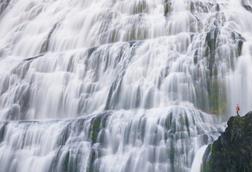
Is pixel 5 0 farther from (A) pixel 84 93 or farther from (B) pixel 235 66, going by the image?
(B) pixel 235 66

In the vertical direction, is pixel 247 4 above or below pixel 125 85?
above

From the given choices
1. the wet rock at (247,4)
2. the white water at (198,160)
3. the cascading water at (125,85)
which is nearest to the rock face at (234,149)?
the white water at (198,160)

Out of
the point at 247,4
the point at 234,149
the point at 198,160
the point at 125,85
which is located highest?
the point at 234,149

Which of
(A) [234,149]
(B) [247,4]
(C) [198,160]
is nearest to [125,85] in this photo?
(C) [198,160]

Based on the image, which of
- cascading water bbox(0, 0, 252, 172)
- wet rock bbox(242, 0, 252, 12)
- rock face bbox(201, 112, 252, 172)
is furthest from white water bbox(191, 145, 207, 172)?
wet rock bbox(242, 0, 252, 12)

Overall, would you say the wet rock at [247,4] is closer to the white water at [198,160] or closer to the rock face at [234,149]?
the white water at [198,160]

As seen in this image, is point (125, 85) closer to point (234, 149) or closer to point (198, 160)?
point (198, 160)

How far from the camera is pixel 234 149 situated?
1360 centimetres

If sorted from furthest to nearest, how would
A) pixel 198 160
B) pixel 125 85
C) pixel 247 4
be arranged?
pixel 247 4 → pixel 125 85 → pixel 198 160

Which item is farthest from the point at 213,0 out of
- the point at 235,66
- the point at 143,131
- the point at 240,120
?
the point at 240,120

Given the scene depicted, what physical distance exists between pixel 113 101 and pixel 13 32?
1035cm

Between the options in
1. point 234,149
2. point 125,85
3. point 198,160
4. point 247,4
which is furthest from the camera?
point 247,4

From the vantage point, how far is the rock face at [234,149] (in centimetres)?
1341

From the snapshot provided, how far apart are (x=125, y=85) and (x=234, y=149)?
21.5 ft
